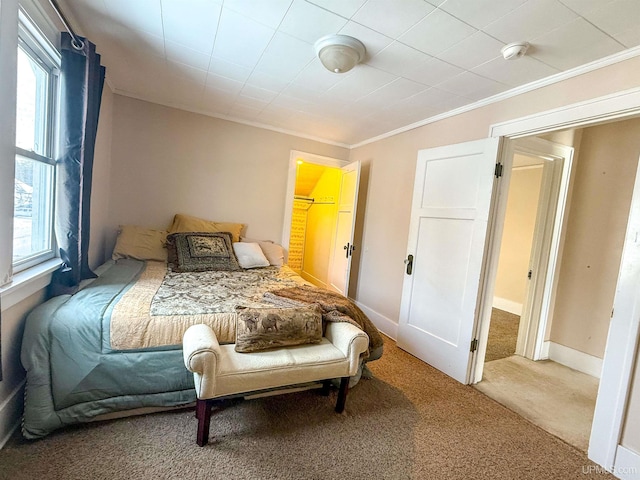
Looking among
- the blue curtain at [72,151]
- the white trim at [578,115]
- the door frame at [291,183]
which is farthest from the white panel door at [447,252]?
the blue curtain at [72,151]

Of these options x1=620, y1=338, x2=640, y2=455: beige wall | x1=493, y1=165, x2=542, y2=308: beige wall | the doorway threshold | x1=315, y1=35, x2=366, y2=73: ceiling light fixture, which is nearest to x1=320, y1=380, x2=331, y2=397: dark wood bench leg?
the doorway threshold

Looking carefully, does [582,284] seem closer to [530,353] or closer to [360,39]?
[530,353]

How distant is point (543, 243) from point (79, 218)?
389 centimetres

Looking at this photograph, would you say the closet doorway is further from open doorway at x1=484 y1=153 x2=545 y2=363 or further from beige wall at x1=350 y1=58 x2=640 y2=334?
open doorway at x1=484 y1=153 x2=545 y2=363

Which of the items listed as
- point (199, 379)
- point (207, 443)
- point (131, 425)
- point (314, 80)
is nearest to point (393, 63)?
point (314, 80)

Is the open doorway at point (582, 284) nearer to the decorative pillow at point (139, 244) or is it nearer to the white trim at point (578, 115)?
the white trim at point (578, 115)

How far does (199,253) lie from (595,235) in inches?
147

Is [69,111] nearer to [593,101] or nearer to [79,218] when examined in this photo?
[79,218]

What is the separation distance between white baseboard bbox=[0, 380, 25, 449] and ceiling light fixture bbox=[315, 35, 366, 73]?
8.45 feet

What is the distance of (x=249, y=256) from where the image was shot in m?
3.12

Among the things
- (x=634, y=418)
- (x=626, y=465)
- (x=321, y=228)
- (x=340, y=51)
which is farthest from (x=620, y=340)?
(x=321, y=228)

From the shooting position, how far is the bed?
57.9 inches

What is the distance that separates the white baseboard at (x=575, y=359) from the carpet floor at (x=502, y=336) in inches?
14.0

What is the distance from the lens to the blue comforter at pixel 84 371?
1.46 m
